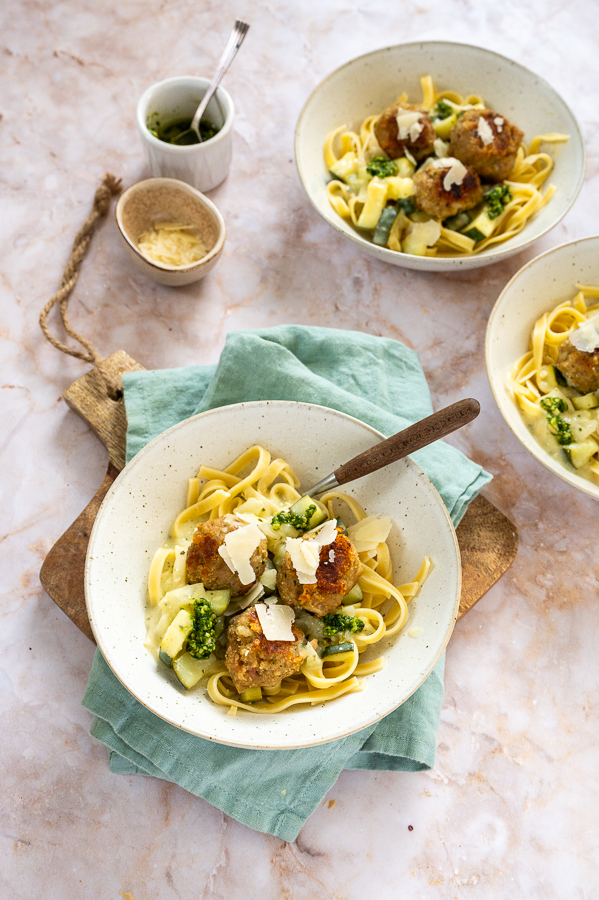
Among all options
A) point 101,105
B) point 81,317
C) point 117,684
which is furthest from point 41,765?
point 101,105

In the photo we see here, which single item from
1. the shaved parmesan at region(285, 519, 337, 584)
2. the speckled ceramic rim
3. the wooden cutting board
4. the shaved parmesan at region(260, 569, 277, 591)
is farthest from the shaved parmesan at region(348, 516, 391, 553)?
the speckled ceramic rim

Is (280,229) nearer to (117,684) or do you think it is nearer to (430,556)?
(430,556)

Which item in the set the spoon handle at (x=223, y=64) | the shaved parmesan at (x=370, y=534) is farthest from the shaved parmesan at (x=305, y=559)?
the spoon handle at (x=223, y=64)

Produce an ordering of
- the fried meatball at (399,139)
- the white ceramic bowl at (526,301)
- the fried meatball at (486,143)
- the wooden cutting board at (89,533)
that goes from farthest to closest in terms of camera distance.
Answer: the fried meatball at (399,139) → the fried meatball at (486,143) → the white ceramic bowl at (526,301) → the wooden cutting board at (89,533)

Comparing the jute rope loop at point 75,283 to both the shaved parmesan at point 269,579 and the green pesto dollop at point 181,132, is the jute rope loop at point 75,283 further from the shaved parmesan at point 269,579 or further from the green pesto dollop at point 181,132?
the shaved parmesan at point 269,579

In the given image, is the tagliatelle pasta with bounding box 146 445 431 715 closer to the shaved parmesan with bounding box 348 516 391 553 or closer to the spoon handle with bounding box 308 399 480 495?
the shaved parmesan with bounding box 348 516 391 553

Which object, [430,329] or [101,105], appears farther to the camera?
[101,105]
